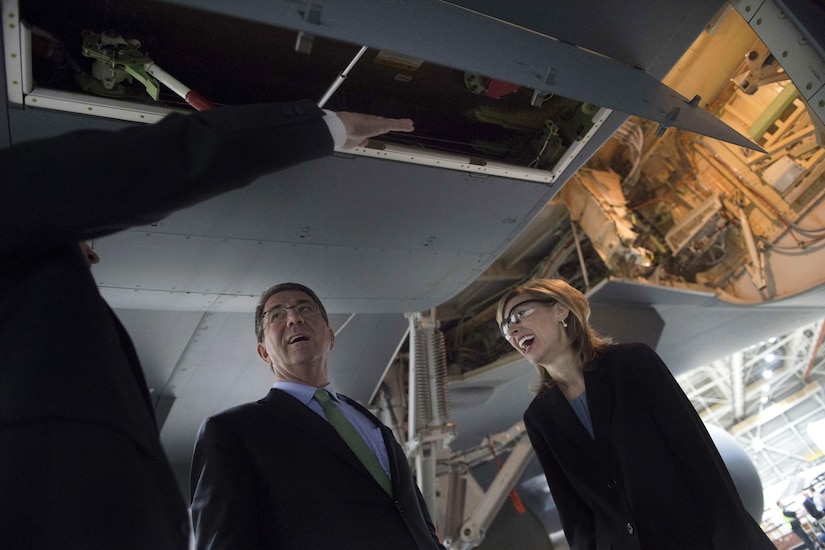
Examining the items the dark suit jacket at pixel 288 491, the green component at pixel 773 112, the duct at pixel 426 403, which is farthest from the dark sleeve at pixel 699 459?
the green component at pixel 773 112

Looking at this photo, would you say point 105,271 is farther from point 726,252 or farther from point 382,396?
point 726,252

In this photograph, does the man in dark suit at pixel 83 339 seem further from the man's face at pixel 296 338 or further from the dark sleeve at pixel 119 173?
the man's face at pixel 296 338

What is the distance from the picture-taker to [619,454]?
240 centimetres

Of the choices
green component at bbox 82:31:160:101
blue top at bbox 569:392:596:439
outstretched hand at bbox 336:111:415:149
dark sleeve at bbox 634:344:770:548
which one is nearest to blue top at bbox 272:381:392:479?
blue top at bbox 569:392:596:439

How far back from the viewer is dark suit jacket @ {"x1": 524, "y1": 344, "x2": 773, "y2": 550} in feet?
7.18

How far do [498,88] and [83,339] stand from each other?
2.28m

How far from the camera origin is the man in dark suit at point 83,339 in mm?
1151

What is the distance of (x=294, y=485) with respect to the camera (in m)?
2.10

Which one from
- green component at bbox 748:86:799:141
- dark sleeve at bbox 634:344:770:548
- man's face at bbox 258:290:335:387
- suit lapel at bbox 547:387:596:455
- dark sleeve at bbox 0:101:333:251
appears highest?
green component at bbox 748:86:799:141

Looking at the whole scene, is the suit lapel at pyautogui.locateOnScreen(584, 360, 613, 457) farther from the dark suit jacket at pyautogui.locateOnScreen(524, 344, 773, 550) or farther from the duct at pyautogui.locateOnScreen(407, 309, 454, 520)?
the duct at pyautogui.locateOnScreen(407, 309, 454, 520)

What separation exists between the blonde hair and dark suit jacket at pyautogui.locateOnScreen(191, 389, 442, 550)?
3.31ft

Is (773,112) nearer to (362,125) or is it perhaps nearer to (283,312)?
(362,125)

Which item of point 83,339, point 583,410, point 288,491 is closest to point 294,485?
point 288,491

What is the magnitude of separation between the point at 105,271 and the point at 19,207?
2026mm
